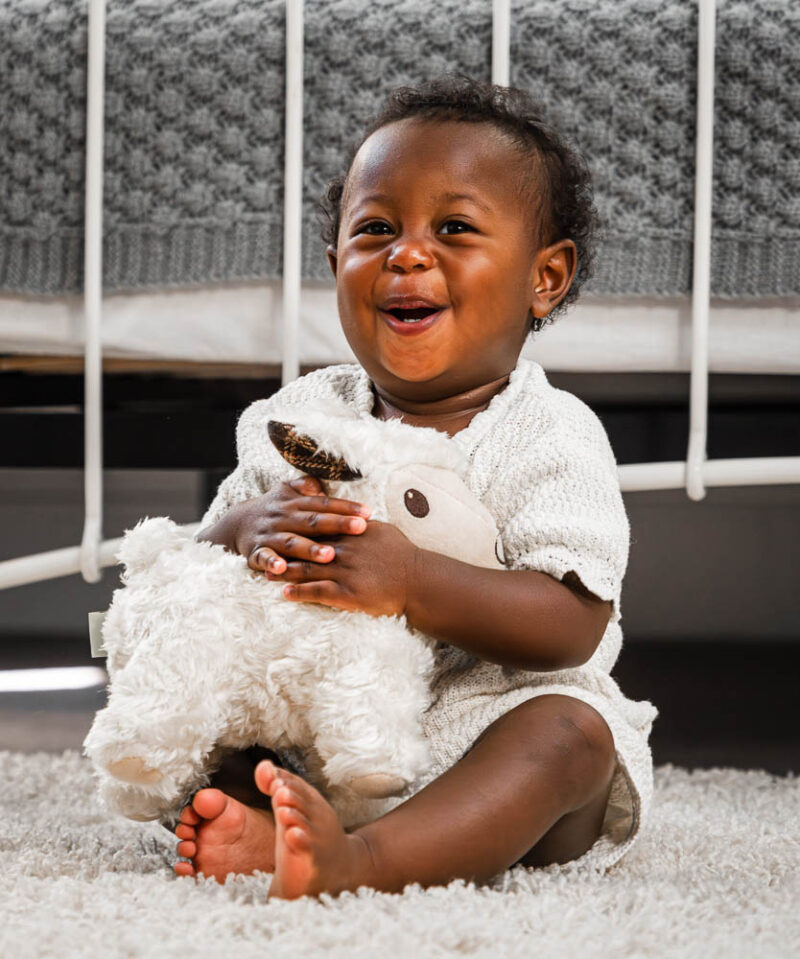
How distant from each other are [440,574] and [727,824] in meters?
0.41

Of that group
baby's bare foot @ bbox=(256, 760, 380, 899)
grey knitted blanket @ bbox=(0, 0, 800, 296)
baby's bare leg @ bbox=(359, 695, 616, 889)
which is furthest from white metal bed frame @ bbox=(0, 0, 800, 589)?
baby's bare foot @ bbox=(256, 760, 380, 899)

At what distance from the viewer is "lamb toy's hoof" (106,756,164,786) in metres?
0.73

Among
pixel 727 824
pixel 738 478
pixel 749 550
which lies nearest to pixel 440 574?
pixel 727 824

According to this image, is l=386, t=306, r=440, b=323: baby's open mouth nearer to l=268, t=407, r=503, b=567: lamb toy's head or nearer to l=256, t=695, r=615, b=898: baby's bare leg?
l=268, t=407, r=503, b=567: lamb toy's head

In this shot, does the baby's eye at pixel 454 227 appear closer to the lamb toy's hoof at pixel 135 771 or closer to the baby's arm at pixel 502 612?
the baby's arm at pixel 502 612

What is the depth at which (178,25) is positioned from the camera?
1.18 m

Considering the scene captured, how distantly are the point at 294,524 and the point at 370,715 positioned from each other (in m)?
0.14

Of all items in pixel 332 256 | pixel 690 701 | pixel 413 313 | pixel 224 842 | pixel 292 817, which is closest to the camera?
pixel 292 817

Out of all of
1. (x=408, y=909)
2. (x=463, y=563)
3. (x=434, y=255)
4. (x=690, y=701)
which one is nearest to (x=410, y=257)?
(x=434, y=255)

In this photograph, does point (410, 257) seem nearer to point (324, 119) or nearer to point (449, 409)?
point (449, 409)

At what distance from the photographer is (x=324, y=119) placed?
118 cm

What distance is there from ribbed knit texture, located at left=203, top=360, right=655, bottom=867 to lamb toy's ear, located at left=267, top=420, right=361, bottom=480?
0.02 m

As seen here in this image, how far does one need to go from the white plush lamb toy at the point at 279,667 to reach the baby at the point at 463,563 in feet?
0.07

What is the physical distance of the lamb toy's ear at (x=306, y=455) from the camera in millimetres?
762
